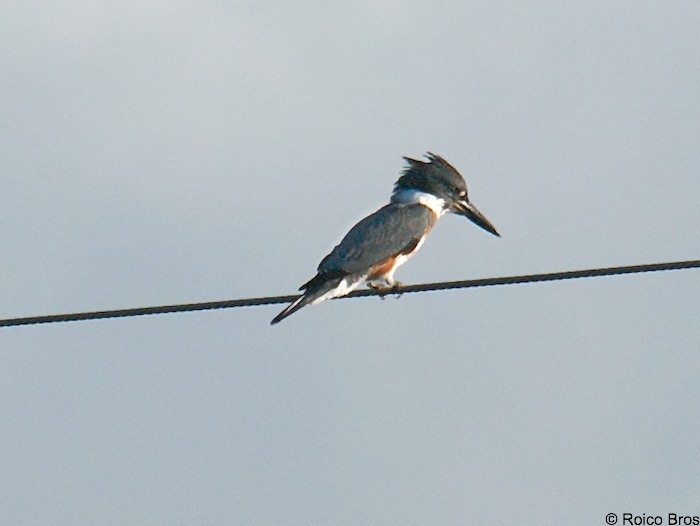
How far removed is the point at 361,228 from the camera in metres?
11.2

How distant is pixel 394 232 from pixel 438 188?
1.39 meters

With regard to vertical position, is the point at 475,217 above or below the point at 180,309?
above

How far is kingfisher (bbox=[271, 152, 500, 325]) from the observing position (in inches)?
406

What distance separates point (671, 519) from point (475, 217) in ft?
13.0

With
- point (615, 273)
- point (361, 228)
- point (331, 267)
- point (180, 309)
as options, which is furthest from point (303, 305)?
point (615, 273)

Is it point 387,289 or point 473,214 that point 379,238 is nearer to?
point 387,289

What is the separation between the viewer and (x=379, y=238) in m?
11.0

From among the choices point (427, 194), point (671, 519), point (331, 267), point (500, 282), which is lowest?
point (671, 519)

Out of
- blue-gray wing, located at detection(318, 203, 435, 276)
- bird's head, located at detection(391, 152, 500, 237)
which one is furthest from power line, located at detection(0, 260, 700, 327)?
bird's head, located at detection(391, 152, 500, 237)

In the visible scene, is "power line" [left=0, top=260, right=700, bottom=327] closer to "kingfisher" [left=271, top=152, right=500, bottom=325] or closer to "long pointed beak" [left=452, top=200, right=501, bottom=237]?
"kingfisher" [left=271, top=152, right=500, bottom=325]

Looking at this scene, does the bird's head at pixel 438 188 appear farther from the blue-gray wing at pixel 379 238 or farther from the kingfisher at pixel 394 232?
the blue-gray wing at pixel 379 238

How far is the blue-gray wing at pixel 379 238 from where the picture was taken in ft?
34.5

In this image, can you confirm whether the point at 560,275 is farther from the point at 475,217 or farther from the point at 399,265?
the point at 475,217

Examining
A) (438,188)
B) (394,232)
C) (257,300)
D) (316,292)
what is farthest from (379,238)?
(257,300)
